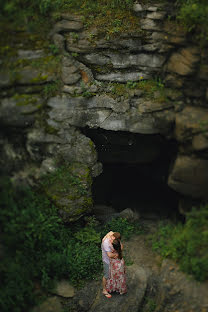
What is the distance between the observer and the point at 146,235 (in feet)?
28.4

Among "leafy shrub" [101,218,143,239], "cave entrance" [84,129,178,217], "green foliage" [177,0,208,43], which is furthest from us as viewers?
"cave entrance" [84,129,178,217]

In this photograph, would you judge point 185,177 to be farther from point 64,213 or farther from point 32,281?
point 32,281

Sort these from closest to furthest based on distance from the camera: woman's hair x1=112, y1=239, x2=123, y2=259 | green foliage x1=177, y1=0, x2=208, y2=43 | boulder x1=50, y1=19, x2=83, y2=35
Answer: woman's hair x1=112, y1=239, x2=123, y2=259, green foliage x1=177, y1=0, x2=208, y2=43, boulder x1=50, y1=19, x2=83, y2=35

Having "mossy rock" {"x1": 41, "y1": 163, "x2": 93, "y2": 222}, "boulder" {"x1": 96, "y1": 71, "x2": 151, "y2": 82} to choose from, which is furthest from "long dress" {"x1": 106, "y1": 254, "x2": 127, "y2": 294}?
"boulder" {"x1": 96, "y1": 71, "x2": 151, "y2": 82}

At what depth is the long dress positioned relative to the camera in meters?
6.64

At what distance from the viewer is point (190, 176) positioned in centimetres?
739

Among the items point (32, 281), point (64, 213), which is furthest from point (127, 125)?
point (32, 281)

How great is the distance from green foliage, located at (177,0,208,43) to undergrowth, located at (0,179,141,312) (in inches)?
222

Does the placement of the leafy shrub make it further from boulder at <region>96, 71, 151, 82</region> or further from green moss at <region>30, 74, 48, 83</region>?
green moss at <region>30, 74, 48, 83</region>

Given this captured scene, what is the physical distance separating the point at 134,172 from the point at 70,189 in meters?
4.07

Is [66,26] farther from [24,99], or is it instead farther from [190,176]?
[190,176]

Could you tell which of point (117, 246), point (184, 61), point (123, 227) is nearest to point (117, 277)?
point (117, 246)

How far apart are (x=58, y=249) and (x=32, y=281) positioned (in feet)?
3.04

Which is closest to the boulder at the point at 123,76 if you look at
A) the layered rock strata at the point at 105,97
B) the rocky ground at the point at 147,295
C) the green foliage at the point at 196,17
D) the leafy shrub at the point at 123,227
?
the layered rock strata at the point at 105,97
